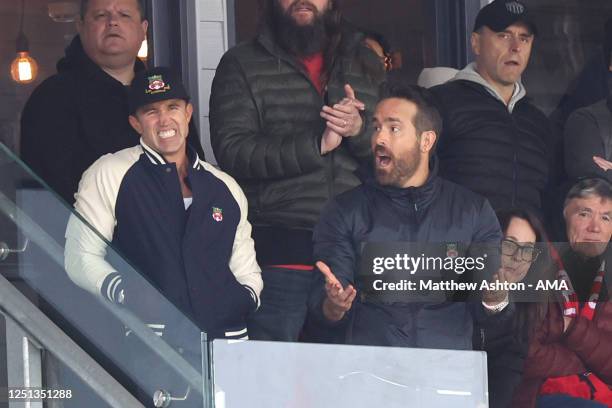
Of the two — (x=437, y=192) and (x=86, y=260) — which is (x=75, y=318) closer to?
(x=86, y=260)

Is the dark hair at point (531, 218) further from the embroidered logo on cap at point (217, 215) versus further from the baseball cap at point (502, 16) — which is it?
the embroidered logo on cap at point (217, 215)

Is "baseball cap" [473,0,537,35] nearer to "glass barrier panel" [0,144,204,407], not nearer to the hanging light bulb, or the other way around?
the hanging light bulb

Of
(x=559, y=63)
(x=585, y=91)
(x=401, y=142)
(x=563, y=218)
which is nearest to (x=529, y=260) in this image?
(x=563, y=218)

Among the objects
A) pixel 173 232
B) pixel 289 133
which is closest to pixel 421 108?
pixel 289 133

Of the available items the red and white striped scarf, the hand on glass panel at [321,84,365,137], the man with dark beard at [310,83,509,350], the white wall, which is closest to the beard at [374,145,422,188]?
the man with dark beard at [310,83,509,350]

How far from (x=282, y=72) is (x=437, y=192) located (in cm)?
75

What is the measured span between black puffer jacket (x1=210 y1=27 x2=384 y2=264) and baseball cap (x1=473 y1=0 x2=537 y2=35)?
1.63 feet

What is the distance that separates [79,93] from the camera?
179 inches

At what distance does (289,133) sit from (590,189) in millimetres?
1042

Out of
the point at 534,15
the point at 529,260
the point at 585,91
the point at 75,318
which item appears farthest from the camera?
the point at 534,15

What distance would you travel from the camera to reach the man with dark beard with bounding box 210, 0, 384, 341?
4426 millimetres

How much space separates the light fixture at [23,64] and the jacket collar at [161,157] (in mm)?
1371

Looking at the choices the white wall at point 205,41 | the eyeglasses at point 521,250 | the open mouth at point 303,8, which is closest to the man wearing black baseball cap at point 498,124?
the eyeglasses at point 521,250

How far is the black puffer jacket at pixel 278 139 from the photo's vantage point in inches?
175
